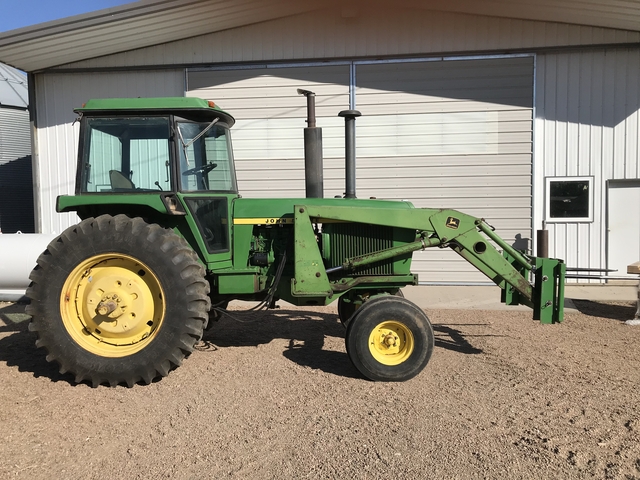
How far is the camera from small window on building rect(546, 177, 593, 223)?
29.9ft

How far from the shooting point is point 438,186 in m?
9.27

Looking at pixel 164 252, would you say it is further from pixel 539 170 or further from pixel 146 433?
pixel 539 170

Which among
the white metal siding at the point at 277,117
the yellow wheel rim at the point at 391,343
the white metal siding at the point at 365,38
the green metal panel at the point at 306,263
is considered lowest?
the yellow wheel rim at the point at 391,343

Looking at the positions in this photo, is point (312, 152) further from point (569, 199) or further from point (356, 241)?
point (569, 199)

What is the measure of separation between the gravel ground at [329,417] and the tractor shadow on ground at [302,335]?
0.13 feet

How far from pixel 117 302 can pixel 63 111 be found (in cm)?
740

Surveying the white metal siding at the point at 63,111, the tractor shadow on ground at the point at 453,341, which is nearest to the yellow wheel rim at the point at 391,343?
the tractor shadow on ground at the point at 453,341

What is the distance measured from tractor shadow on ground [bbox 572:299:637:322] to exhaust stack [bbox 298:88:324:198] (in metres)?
4.49

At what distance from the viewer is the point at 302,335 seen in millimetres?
5672

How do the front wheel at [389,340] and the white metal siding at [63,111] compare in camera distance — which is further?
the white metal siding at [63,111]

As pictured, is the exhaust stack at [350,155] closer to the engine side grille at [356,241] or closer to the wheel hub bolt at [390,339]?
the engine side grille at [356,241]

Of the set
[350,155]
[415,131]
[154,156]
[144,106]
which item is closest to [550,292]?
[350,155]

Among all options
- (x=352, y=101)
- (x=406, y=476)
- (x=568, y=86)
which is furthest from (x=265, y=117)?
(x=406, y=476)

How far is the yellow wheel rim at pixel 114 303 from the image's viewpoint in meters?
4.10
